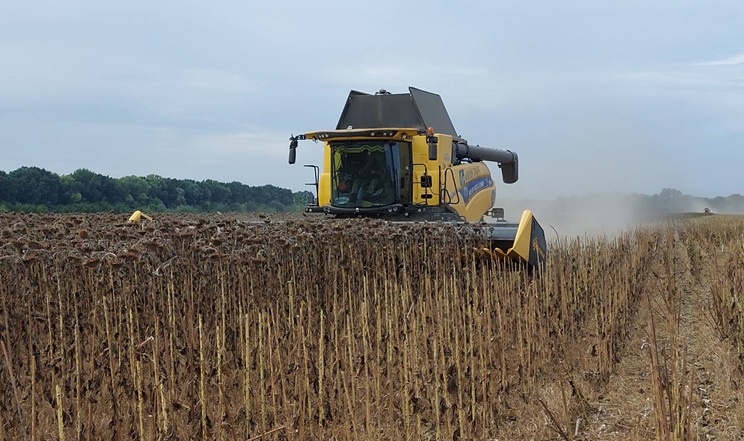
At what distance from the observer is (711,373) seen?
20.8 feet

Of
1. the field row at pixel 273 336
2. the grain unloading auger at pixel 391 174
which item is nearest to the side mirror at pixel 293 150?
the grain unloading auger at pixel 391 174

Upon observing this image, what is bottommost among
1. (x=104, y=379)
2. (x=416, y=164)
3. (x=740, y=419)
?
(x=740, y=419)

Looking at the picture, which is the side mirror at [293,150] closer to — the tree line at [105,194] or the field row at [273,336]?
the field row at [273,336]

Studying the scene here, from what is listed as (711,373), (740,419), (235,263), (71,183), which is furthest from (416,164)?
(71,183)

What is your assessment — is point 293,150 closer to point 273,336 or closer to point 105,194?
point 273,336

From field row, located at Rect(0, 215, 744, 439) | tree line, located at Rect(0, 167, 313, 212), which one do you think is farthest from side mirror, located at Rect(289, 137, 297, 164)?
tree line, located at Rect(0, 167, 313, 212)

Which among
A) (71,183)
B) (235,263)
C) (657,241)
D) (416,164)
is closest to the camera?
(235,263)

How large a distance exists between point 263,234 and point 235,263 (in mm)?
1139

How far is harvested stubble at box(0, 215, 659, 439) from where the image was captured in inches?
187

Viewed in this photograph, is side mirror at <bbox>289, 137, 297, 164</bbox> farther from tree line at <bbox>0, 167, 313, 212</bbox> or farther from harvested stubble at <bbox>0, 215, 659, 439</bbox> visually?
tree line at <bbox>0, 167, 313, 212</bbox>

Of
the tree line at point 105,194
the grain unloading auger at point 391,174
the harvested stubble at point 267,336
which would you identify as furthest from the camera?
the tree line at point 105,194

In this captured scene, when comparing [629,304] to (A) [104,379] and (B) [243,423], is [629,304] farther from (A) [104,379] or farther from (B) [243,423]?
(A) [104,379]

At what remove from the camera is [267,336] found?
6203mm

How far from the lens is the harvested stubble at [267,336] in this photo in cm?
476
